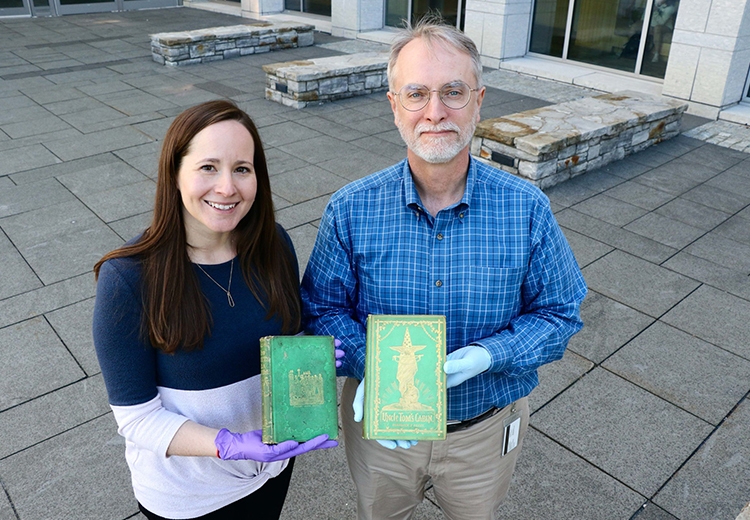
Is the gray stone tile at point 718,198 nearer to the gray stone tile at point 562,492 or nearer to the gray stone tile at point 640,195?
the gray stone tile at point 640,195

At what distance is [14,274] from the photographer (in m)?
4.90

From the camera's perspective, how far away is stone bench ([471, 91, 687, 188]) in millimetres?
6406

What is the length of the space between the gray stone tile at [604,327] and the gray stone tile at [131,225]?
3935mm

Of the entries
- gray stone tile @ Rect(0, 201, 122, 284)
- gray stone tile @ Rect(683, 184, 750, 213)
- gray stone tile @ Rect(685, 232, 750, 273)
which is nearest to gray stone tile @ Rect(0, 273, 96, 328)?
gray stone tile @ Rect(0, 201, 122, 284)

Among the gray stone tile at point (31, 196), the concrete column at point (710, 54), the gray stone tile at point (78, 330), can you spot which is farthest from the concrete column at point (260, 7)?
the gray stone tile at point (78, 330)

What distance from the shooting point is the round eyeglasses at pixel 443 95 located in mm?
1951

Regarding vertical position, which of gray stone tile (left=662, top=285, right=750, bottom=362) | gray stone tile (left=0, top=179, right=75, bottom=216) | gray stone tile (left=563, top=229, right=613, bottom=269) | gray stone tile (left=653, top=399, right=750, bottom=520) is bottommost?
gray stone tile (left=653, top=399, right=750, bottom=520)

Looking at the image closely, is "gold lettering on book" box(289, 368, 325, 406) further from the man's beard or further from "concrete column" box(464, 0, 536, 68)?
"concrete column" box(464, 0, 536, 68)

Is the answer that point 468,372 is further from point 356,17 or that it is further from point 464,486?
point 356,17

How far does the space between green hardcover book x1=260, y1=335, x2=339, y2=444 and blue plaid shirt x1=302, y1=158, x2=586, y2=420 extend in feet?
0.66

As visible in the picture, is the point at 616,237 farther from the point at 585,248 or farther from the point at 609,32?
the point at 609,32

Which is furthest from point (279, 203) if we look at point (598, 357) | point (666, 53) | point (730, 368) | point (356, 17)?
point (356, 17)

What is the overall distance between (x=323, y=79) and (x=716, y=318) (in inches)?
266

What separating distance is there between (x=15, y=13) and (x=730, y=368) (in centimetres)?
1983
